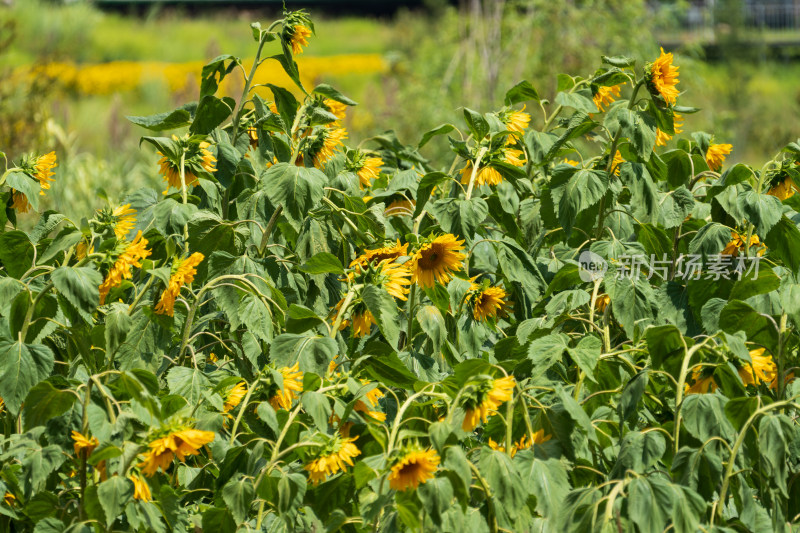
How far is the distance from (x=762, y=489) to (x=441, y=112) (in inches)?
255

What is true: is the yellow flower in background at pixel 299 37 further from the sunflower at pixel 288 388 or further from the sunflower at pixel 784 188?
the sunflower at pixel 784 188

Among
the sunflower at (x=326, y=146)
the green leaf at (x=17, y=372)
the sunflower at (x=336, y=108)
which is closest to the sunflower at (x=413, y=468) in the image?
the green leaf at (x=17, y=372)

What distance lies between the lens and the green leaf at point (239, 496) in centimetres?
112

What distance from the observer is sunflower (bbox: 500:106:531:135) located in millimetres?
1747

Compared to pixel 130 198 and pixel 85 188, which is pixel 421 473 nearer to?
pixel 130 198

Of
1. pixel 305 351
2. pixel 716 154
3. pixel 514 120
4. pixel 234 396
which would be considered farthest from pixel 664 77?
pixel 234 396

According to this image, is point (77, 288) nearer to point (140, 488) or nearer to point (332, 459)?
point (140, 488)

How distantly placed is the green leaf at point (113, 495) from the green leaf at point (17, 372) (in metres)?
0.26

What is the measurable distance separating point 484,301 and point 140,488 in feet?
2.19

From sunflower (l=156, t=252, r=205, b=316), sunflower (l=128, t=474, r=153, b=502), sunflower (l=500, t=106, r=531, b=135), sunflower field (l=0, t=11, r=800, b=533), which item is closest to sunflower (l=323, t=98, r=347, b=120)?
sunflower field (l=0, t=11, r=800, b=533)

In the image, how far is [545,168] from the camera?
1.92 m

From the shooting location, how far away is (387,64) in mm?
16406

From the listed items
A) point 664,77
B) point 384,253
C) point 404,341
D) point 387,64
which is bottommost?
point 387,64

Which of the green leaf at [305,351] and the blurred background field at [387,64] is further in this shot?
the blurred background field at [387,64]
